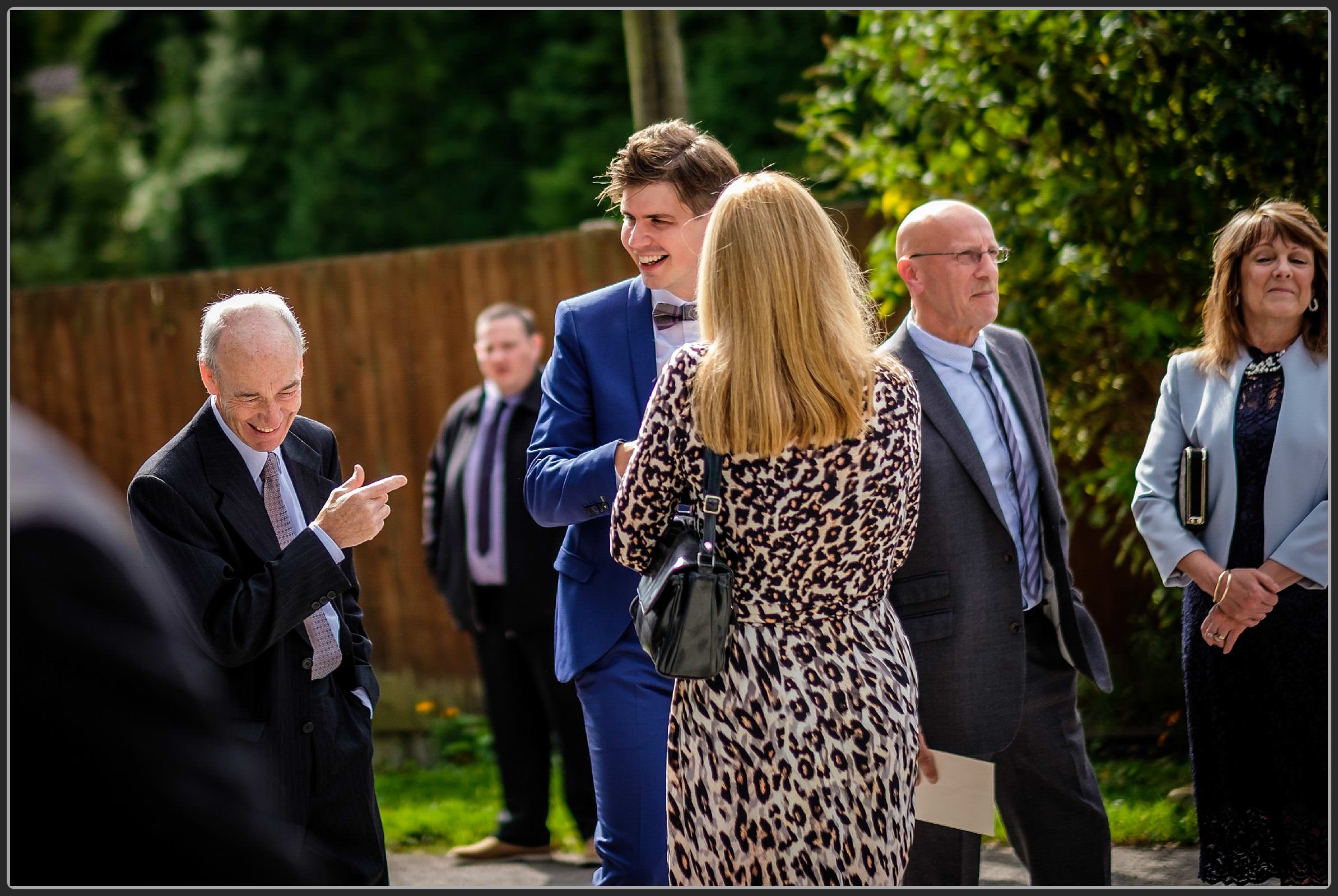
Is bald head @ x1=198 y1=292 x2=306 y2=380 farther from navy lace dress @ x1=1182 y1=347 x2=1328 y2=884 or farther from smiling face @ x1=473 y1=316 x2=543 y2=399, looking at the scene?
smiling face @ x1=473 y1=316 x2=543 y2=399

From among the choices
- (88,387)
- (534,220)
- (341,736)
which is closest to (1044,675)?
(341,736)

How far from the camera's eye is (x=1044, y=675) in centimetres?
384

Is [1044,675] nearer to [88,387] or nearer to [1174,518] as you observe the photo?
[1174,518]

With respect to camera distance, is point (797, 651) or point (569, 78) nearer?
point (797, 651)

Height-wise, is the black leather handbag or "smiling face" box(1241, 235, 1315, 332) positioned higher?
"smiling face" box(1241, 235, 1315, 332)

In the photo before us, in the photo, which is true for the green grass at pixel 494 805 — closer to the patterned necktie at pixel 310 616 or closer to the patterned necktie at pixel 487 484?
the patterned necktie at pixel 487 484

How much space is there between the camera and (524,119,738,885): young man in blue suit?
130 inches

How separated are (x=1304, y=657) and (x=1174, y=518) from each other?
1.69 ft

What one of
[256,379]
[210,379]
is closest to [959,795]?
[256,379]

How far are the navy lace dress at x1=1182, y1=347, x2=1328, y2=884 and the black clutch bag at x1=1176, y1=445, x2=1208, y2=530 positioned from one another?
3.7 inches

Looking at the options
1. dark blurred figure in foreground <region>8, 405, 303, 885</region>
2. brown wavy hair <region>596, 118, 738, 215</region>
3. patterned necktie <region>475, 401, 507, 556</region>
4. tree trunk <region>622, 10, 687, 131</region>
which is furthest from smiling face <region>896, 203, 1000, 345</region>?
tree trunk <region>622, 10, 687, 131</region>

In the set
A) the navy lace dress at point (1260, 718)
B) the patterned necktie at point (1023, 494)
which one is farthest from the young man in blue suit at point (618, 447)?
the navy lace dress at point (1260, 718)

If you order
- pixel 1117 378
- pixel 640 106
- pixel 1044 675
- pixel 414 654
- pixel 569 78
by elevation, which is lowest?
pixel 414 654

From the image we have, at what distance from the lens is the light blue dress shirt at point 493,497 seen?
5.87 meters
